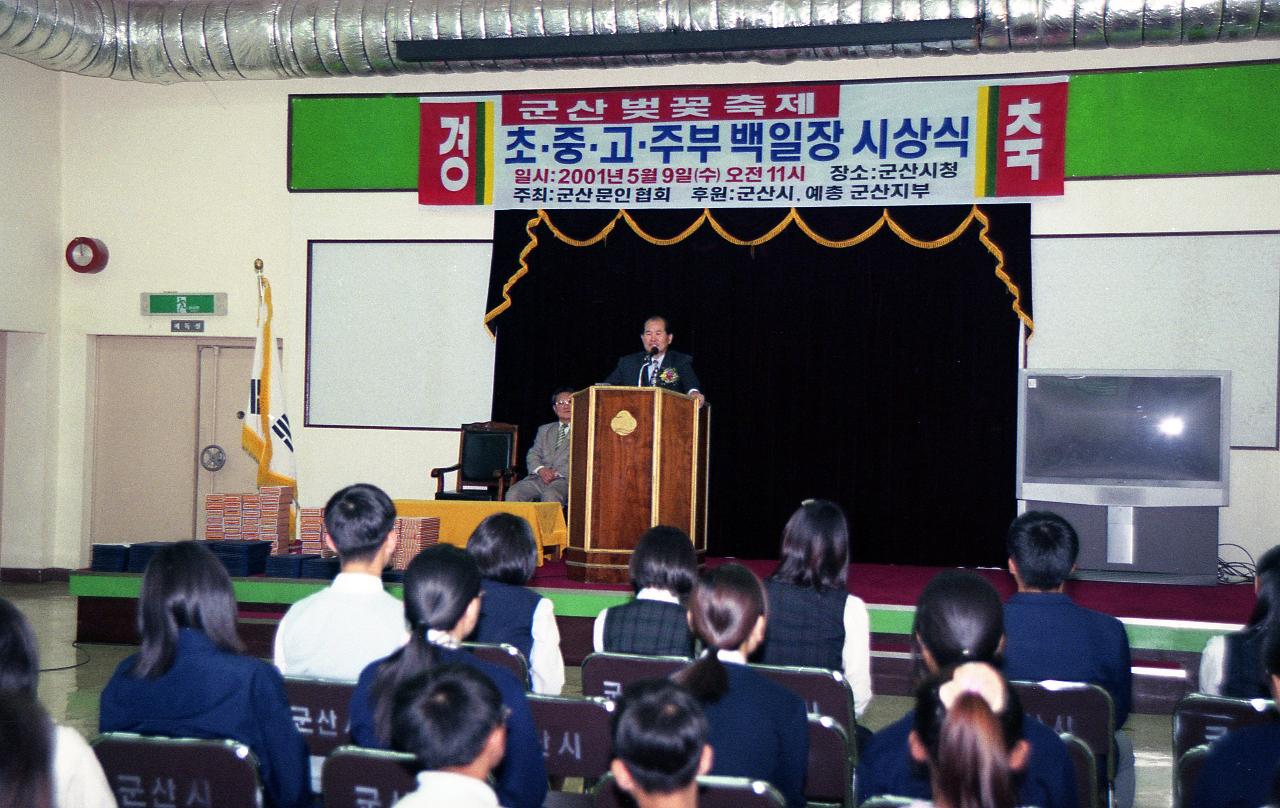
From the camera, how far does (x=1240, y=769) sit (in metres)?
2.12

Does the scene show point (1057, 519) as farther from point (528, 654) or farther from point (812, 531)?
point (528, 654)

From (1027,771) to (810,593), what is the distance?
1.26m

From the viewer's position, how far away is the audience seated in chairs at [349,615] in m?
2.99

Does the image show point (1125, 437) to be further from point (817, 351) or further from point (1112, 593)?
point (817, 351)

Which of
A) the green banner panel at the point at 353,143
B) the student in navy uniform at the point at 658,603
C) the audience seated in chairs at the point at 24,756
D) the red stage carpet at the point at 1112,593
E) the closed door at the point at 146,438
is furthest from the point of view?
the closed door at the point at 146,438

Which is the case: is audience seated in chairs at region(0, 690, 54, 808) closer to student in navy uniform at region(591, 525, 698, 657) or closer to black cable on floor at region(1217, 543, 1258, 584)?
student in navy uniform at region(591, 525, 698, 657)

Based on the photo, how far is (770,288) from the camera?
27.0ft

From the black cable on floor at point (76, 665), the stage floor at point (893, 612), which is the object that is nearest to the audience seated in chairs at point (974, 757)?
the stage floor at point (893, 612)

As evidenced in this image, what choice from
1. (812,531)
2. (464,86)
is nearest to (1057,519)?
(812,531)

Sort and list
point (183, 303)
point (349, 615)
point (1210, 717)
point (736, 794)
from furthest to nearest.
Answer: point (183, 303) < point (349, 615) < point (1210, 717) < point (736, 794)

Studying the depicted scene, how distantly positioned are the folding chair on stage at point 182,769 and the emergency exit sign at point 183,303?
720 cm

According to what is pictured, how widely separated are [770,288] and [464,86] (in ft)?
8.47

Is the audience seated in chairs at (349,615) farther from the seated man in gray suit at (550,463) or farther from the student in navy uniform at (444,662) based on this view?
the seated man in gray suit at (550,463)

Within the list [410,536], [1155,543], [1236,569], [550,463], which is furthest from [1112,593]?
[410,536]
